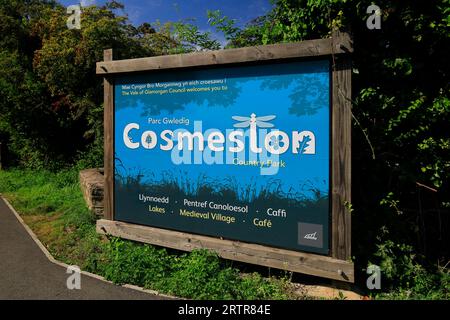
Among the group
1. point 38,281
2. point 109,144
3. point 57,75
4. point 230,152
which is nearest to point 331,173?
point 230,152

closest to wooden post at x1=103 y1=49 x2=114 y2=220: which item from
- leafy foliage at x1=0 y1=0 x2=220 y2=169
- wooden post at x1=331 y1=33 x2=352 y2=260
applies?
wooden post at x1=331 y1=33 x2=352 y2=260

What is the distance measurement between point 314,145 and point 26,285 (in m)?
3.84

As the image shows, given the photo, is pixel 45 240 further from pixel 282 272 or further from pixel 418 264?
pixel 418 264

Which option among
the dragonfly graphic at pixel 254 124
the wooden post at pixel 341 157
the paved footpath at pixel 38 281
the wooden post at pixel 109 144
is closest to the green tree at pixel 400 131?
the wooden post at pixel 341 157

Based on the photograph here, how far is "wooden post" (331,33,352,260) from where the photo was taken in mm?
4254

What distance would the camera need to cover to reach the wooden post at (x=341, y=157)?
14.0 feet

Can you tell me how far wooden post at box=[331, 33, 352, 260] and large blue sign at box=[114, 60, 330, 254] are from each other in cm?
9

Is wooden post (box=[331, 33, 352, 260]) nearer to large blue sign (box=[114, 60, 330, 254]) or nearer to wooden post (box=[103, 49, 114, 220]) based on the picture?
large blue sign (box=[114, 60, 330, 254])

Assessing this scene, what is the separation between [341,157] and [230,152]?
1370mm

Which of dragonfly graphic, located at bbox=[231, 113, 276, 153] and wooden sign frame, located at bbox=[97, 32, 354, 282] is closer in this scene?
wooden sign frame, located at bbox=[97, 32, 354, 282]

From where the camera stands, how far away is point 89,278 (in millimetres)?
5023

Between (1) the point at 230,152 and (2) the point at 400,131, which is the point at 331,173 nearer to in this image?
(2) the point at 400,131

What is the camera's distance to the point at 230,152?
496 centimetres

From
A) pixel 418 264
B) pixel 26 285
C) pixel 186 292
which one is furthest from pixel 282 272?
pixel 26 285
